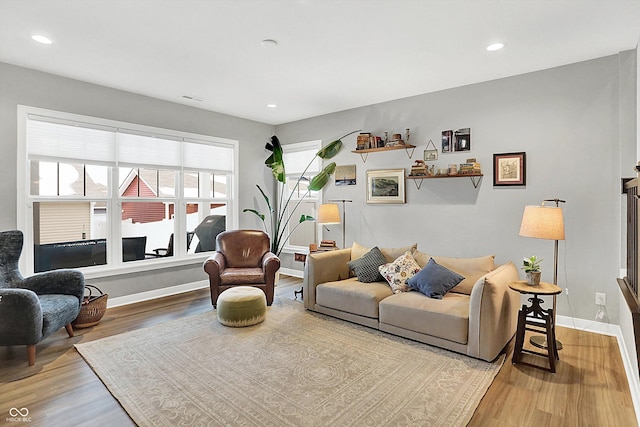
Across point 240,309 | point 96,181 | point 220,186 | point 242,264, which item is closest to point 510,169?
point 240,309

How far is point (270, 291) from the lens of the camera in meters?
4.29

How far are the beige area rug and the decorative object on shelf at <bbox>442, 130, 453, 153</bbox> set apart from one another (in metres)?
2.42

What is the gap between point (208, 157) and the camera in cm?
543

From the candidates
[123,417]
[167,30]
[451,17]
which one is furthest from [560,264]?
[167,30]

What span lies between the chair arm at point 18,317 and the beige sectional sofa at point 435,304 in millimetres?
2502

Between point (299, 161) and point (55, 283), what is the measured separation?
3.85 m

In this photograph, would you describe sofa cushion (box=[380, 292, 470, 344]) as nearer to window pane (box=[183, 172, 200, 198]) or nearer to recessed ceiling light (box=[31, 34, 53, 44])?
window pane (box=[183, 172, 200, 198])

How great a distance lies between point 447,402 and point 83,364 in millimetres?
2812

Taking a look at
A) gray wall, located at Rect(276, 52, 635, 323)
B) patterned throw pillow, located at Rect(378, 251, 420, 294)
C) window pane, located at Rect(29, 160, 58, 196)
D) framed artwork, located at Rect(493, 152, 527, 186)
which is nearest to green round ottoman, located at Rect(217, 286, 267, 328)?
patterned throw pillow, located at Rect(378, 251, 420, 294)

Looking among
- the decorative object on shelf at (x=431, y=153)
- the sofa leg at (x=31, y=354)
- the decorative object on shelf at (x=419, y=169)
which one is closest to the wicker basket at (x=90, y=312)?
the sofa leg at (x=31, y=354)

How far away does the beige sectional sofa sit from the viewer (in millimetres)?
2795

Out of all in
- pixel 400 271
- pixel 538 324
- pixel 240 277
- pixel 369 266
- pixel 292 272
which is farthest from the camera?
pixel 292 272

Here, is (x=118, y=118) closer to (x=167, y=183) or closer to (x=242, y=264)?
(x=167, y=183)

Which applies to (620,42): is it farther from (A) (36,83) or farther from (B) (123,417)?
(A) (36,83)
